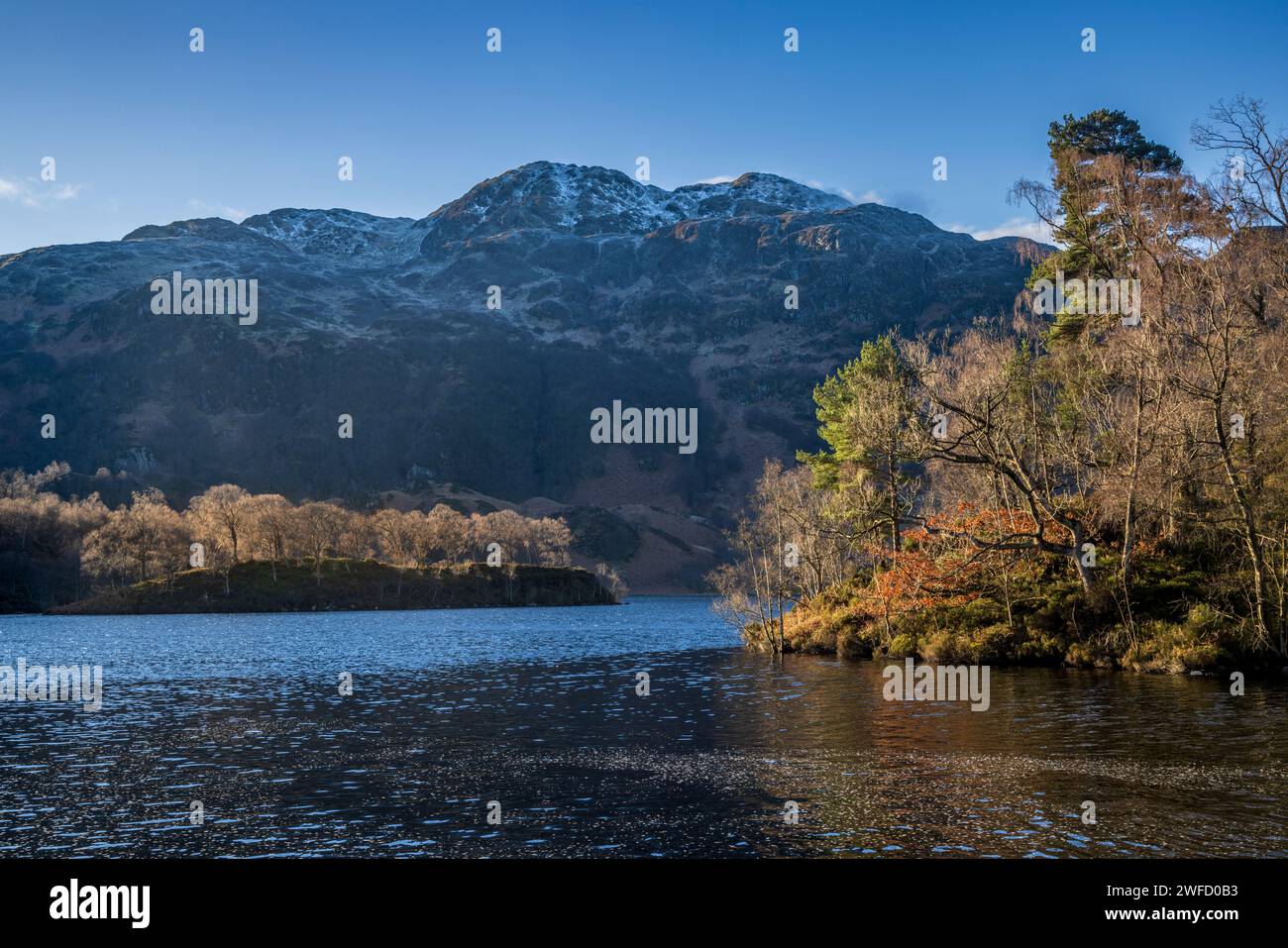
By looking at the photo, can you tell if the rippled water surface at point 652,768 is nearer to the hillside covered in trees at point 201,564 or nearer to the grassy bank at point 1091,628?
the grassy bank at point 1091,628

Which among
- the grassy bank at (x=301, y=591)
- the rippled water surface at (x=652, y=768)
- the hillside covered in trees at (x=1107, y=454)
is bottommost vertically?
the grassy bank at (x=301, y=591)

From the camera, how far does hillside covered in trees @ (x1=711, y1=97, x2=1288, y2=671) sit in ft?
150

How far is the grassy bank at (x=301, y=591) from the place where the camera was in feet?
525

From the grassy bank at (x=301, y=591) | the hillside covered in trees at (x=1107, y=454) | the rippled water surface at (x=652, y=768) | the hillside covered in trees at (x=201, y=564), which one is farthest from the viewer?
the hillside covered in trees at (x=201, y=564)

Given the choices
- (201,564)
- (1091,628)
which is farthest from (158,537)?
(1091,628)

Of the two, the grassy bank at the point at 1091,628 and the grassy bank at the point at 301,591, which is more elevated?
the grassy bank at the point at 1091,628

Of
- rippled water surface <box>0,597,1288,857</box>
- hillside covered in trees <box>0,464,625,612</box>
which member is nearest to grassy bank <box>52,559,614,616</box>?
hillside covered in trees <box>0,464,625,612</box>

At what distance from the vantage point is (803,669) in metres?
57.3

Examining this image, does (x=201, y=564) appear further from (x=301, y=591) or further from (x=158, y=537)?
(x=301, y=591)

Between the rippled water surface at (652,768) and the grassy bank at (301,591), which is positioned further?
the grassy bank at (301,591)

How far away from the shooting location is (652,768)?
1128 inches

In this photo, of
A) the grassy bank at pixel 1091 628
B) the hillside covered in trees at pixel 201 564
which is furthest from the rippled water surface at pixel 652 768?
the hillside covered in trees at pixel 201 564

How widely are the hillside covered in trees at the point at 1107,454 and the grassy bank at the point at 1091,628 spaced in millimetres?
103

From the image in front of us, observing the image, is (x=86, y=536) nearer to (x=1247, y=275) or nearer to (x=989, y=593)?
(x=989, y=593)
